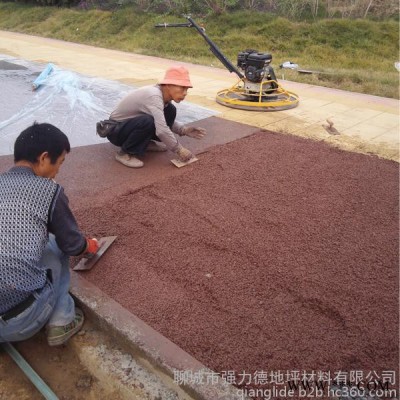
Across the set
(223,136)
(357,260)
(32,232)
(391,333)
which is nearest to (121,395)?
(32,232)

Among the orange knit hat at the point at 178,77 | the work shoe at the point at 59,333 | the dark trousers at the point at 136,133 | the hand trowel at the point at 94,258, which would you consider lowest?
the work shoe at the point at 59,333

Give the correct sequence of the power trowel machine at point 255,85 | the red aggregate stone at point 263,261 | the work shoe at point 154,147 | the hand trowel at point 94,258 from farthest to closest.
→ 1. the power trowel machine at point 255,85
2. the work shoe at point 154,147
3. the hand trowel at point 94,258
4. the red aggregate stone at point 263,261

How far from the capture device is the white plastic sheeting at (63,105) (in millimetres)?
4746

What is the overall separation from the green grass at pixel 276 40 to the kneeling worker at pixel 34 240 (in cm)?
683

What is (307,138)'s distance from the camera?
4.74 meters

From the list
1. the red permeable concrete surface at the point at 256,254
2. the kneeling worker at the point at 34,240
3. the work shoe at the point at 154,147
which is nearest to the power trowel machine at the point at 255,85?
the red permeable concrete surface at the point at 256,254

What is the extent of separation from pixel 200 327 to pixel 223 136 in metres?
2.98

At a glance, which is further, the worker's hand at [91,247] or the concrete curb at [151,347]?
the worker's hand at [91,247]

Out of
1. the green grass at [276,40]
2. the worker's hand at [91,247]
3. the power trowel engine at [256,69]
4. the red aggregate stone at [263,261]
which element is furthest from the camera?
the green grass at [276,40]

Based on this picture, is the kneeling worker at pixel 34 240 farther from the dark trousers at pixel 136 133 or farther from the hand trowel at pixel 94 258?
→ the dark trousers at pixel 136 133

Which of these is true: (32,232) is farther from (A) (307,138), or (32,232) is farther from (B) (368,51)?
(B) (368,51)

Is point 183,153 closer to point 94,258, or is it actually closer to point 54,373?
point 94,258

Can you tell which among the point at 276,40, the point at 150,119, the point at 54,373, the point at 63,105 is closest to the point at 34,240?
the point at 54,373

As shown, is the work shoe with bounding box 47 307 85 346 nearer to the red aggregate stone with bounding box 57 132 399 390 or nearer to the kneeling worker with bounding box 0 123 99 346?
the kneeling worker with bounding box 0 123 99 346
